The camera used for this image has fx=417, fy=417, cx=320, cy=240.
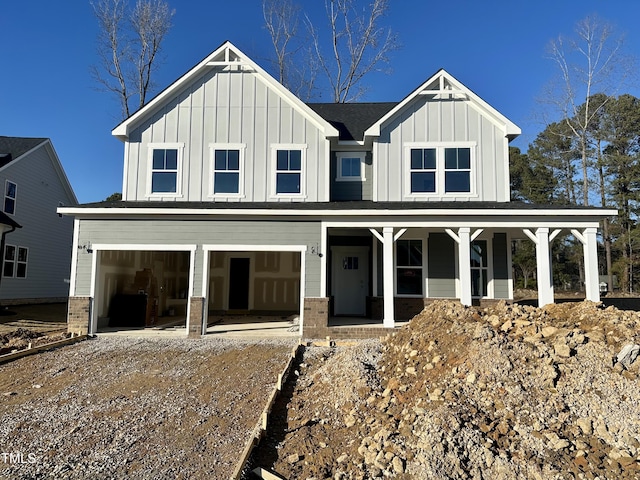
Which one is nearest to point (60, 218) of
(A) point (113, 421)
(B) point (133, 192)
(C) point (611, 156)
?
(B) point (133, 192)

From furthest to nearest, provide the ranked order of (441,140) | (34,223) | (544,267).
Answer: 1. (34,223)
2. (441,140)
3. (544,267)

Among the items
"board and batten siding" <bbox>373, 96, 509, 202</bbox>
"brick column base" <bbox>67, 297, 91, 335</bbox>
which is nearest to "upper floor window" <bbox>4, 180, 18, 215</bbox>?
"brick column base" <bbox>67, 297, 91, 335</bbox>

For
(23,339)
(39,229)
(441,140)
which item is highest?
(441,140)

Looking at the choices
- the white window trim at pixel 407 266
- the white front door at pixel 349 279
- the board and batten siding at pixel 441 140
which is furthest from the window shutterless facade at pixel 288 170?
the white window trim at pixel 407 266

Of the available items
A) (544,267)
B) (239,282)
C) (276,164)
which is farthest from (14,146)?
(544,267)

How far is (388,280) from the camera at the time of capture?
1035cm

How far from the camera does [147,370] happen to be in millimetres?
7402

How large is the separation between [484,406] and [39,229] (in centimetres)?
2039

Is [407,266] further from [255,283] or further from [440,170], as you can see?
[255,283]

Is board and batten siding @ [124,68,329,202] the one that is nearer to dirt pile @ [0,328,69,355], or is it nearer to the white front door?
the white front door

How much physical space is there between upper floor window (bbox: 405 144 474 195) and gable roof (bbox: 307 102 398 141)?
196 centimetres

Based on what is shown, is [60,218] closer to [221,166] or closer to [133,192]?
[133,192]

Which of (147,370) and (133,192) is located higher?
(133,192)

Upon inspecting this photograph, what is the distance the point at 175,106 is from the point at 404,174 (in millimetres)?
6989
